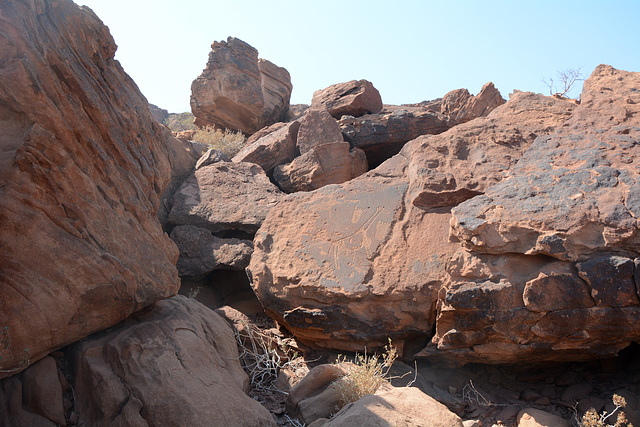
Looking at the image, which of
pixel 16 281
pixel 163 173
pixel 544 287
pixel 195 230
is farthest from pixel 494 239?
pixel 195 230

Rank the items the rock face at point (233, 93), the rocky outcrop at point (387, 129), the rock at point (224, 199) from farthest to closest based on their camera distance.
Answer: the rock face at point (233, 93) → the rocky outcrop at point (387, 129) → the rock at point (224, 199)

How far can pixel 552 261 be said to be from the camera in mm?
3318

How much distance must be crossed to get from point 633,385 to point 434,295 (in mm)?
1487

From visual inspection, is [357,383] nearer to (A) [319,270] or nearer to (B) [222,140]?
(A) [319,270]

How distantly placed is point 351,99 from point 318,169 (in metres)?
2.35

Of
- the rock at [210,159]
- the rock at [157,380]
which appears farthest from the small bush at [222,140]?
the rock at [157,380]

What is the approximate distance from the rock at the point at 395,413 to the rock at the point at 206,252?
2.70 m

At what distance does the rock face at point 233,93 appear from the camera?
9.67 metres

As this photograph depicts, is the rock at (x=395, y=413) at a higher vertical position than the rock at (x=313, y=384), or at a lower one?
higher

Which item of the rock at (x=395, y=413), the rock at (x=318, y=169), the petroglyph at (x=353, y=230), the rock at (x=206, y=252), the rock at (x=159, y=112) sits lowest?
the rock at (x=395, y=413)

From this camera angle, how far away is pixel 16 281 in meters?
2.53

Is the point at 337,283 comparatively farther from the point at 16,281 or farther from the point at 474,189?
the point at 16,281

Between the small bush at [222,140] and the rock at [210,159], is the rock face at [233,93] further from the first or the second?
the rock at [210,159]

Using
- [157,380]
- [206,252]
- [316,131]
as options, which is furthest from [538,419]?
[316,131]
